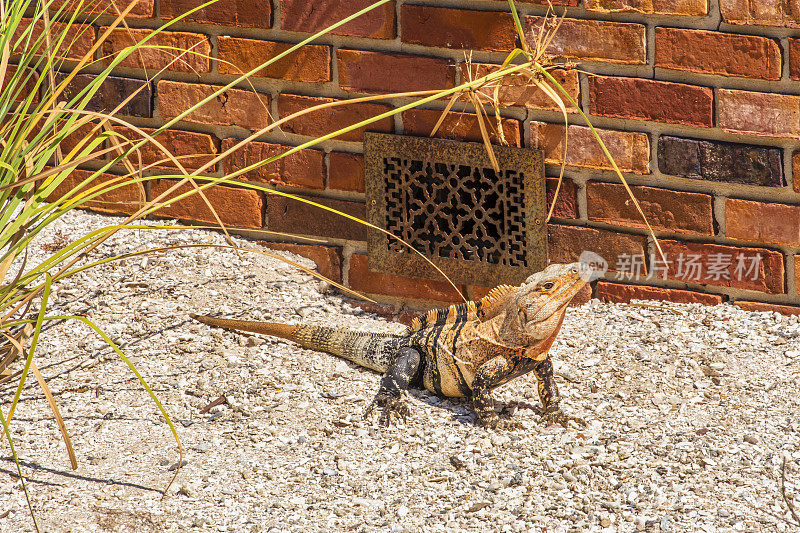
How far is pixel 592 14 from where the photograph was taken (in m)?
2.45

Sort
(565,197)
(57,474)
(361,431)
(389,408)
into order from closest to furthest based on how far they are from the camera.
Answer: (57,474), (361,431), (389,408), (565,197)

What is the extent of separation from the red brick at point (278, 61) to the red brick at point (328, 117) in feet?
0.23

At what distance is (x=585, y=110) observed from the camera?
2514 millimetres

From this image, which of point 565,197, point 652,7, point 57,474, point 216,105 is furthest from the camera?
point 216,105

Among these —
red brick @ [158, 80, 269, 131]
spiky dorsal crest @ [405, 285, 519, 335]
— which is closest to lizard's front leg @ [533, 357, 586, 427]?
spiky dorsal crest @ [405, 285, 519, 335]

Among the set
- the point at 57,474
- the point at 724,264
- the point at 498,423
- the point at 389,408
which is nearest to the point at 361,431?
the point at 389,408

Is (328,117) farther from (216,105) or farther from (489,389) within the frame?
(489,389)

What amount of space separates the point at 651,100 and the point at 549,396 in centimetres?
90

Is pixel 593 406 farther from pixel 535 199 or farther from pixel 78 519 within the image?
pixel 78 519

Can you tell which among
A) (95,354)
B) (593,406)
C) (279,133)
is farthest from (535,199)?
(95,354)

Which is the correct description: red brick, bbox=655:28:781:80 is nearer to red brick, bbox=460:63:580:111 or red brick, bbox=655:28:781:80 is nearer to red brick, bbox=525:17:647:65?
red brick, bbox=525:17:647:65

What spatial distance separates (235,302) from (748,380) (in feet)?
4.94

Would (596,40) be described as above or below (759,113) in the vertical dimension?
above

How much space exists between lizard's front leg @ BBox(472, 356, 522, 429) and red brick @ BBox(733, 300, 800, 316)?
2.48ft
